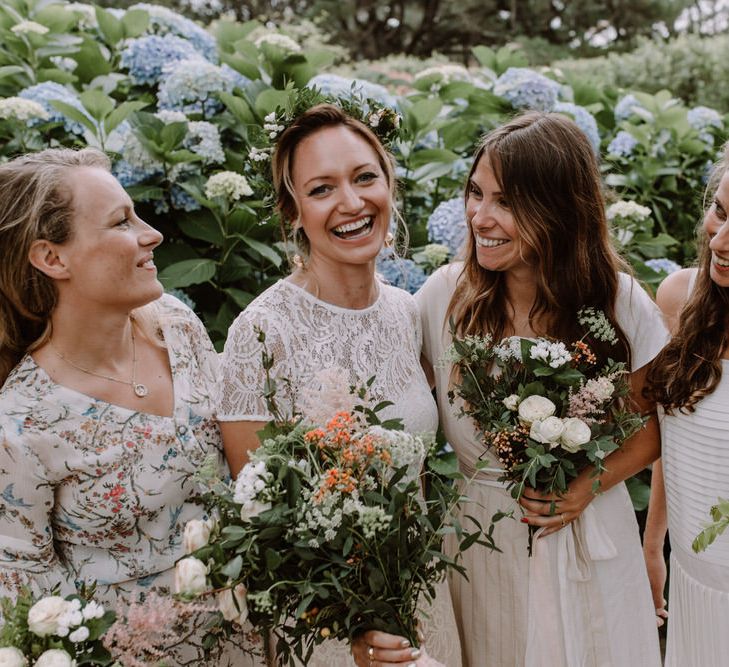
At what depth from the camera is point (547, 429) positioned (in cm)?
197

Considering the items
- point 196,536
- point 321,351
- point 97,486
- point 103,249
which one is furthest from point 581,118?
point 196,536

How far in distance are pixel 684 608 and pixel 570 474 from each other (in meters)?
0.64

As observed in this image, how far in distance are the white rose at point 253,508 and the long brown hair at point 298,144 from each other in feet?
3.75

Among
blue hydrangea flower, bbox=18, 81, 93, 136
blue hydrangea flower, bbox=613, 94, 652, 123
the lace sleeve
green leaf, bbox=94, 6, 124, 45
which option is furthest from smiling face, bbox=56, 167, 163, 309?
blue hydrangea flower, bbox=613, 94, 652, 123

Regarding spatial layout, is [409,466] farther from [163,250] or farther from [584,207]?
[163,250]

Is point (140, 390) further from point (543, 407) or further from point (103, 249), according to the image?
point (543, 407)

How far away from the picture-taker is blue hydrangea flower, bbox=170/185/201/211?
122 inches

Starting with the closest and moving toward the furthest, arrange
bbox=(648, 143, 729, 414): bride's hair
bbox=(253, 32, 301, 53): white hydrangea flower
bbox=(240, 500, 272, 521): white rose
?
1. bbox=(240, 500, 272, 521): white rose
2. bbox=(648, 143, 729, 414): bride's hair
3. bbox=(253, 32, 301, 53): white hydrangea flower

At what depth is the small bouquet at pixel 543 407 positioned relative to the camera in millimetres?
2004

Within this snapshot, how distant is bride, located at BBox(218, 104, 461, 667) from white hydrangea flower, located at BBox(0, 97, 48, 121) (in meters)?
1.27

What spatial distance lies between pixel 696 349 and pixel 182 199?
2048 millimetres

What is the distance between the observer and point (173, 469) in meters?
2.07

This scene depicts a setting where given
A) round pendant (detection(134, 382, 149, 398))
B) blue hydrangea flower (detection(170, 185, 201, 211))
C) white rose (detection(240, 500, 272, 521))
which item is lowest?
round pendant (detection(134, 382, 149, 398))

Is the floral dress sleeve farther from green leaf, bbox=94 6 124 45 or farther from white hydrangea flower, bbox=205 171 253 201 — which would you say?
green leaf, bbox=94 6 124 45
